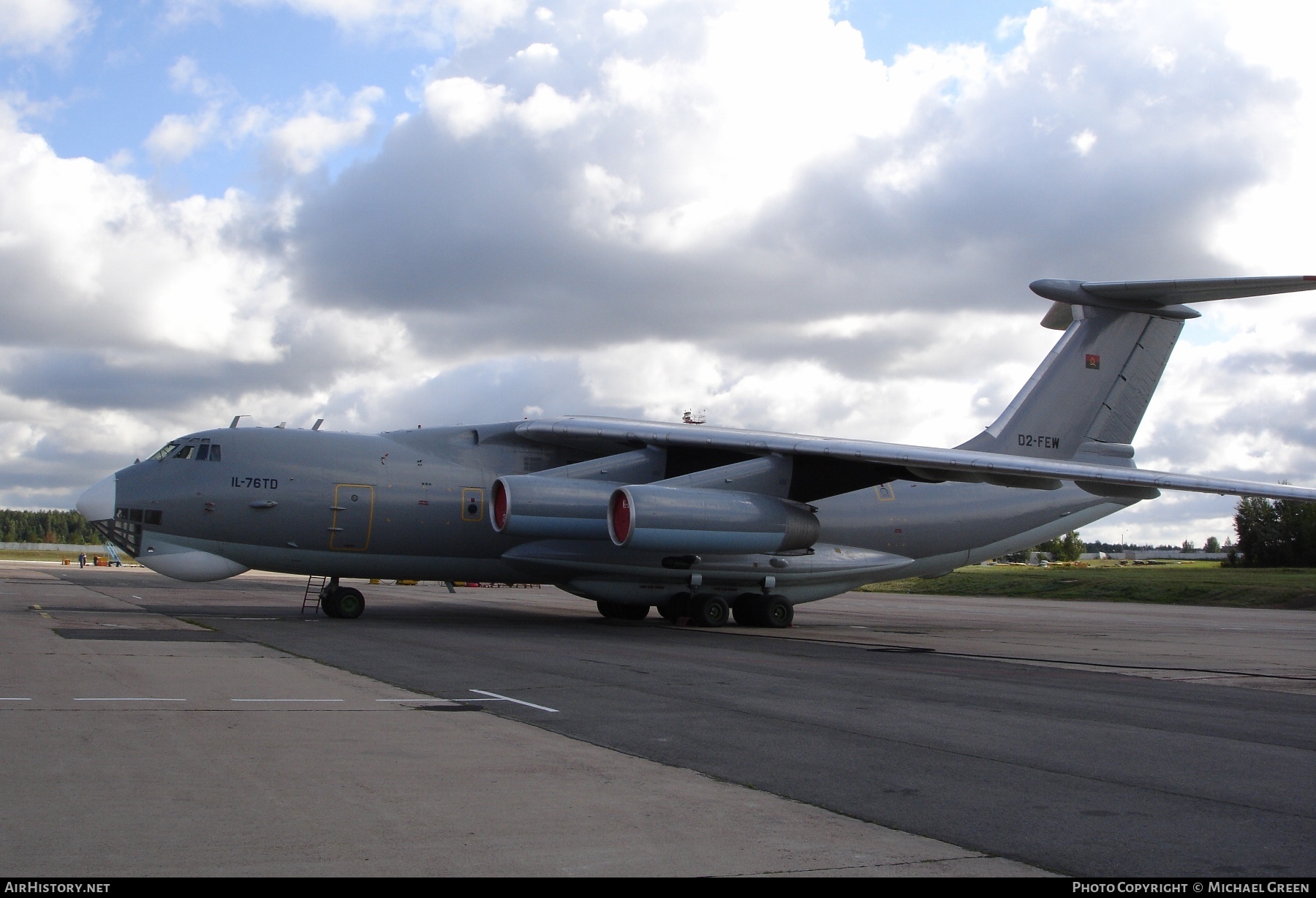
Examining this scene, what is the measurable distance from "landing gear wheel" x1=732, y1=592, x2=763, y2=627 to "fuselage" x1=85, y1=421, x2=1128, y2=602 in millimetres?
286

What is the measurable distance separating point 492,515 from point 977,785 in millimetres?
11885

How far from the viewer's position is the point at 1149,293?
65.0 feet

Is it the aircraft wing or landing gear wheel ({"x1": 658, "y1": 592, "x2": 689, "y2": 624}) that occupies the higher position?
the aircraft wing

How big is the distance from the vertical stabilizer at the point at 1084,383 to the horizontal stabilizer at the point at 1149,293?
20 centimetres

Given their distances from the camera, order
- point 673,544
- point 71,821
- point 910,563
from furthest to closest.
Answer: point 910,563
point 673,544
point 71,821

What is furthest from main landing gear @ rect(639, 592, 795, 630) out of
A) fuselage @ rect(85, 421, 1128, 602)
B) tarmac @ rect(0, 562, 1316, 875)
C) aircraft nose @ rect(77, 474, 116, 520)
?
aircraft nose @ rect(77, 474, 116, 520)

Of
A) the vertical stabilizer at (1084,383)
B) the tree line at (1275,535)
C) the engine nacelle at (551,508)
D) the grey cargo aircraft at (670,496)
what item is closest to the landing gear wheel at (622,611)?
the grey cargo aircraft at (670,496)

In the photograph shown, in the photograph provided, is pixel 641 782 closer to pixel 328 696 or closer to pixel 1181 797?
pixel 1181 797

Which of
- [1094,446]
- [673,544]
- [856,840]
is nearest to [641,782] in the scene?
[856,840]

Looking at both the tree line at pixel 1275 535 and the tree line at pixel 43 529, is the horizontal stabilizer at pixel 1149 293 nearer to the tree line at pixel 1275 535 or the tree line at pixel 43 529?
the tree line at pixel 1275 535

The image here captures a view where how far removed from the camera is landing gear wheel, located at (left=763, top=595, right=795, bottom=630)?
731 inches

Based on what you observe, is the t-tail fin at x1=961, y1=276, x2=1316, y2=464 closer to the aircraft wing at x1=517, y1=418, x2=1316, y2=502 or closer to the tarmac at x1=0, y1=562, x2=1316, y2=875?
the aircraft wing at x1=517, y1=418, x2=1316, y2=502

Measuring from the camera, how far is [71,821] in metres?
4.30

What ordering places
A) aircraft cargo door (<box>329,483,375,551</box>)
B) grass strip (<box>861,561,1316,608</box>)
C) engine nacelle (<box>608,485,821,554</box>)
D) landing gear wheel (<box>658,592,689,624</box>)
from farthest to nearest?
grass strip (<box>861,561,1316,608</box>)
landing gear wheel (<box>658,592,689,624</box>)
aircraft cargo door (<box>329,483,375,551</box>)
engine nacelle (<box>608,485,821,554</box>)
